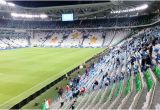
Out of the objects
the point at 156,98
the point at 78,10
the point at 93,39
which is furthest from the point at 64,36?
the point at 156,98

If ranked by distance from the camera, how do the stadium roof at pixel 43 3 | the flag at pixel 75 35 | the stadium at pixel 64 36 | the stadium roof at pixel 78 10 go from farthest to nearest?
the flag at pixel 75 35 < the stadium roof at pixel 43 3 < the stadium roof at pixel 78 10 < the stadium at pixel 64 36

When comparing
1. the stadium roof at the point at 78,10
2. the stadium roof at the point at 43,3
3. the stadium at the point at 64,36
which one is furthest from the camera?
the stadium roof at the point at 43,3

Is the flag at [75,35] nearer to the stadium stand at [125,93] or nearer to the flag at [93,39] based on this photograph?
the flag at [93,39]

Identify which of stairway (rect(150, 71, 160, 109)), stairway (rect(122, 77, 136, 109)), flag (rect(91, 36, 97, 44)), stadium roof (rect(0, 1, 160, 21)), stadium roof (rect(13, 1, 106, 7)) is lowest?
flag (rect(91, 36, 97, 44))

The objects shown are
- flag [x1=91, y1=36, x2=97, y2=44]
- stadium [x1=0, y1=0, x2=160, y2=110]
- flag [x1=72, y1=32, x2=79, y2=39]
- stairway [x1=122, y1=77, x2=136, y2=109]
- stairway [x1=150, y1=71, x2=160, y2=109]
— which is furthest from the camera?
flag [x1=72, y1=32, x2=79, y2=39]

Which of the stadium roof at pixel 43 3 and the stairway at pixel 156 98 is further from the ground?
the stadium roof at pixel 43 3

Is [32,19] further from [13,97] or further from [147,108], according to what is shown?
[147,108]

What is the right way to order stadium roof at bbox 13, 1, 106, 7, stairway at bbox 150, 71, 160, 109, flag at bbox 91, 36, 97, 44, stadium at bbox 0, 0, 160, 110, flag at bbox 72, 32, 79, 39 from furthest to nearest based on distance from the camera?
flag at bbox 72, 32, 79, 39 → flag at bbox 91, 36, 97, 44 → stadium roof at bbox 13, 1, 106, 7 → stadium at bbox 0, 0, 160, 110 → stairway at bbox 150, 71, 160, 109

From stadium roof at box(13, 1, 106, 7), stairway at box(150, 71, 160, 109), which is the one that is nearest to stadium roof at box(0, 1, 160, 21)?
stadium roof at box(13, 1, 106, 7)

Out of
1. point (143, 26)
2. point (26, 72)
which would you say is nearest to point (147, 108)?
point (26, 72)

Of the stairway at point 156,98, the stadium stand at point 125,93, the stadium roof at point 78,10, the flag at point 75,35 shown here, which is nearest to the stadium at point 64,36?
the stadium roof at point 78,10

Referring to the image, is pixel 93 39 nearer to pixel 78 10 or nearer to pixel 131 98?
pixel 78 10

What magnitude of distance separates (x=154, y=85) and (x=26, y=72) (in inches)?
653

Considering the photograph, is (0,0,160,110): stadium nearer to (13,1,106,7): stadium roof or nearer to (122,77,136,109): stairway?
(13,1,106,7): stadium roof
